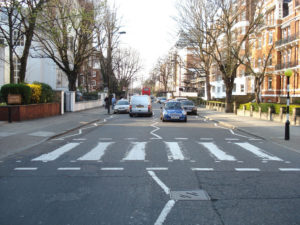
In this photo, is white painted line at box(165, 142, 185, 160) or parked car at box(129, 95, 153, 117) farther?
parked car at box(129, 95, 153, 117)

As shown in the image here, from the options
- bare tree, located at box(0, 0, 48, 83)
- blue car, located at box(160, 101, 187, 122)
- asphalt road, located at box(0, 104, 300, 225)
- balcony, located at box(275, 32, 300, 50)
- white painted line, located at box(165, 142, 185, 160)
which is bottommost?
asphalt road, located at box(0, 104, 300, 225)

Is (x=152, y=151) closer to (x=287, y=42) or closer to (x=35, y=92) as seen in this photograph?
(x=35, y=92)

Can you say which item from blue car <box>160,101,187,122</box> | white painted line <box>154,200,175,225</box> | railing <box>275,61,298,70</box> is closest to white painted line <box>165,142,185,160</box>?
white painted line <box>154,200,175,225</box>

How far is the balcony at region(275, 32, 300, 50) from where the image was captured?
130 feet

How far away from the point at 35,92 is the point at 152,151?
50.4ft

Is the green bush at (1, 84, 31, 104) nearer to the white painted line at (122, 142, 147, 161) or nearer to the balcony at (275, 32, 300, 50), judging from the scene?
the white painted line at (122, 142, 147, 161)

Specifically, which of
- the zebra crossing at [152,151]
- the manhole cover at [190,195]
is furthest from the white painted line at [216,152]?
the manhole cover at [190,195]

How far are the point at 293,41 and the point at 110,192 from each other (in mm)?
39577

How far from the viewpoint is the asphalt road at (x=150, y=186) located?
4.71 m

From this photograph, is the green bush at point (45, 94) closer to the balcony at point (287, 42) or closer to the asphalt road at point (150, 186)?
the asphalt road at point (150, 186)

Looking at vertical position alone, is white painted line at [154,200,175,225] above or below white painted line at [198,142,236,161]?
below

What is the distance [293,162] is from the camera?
8.98 metres

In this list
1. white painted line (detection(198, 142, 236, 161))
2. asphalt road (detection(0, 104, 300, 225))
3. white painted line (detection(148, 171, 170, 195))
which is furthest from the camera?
white painted line (detection(198, 142, 236, 161))

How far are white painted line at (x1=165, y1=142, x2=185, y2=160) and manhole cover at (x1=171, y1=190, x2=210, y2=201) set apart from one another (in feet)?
11.1
